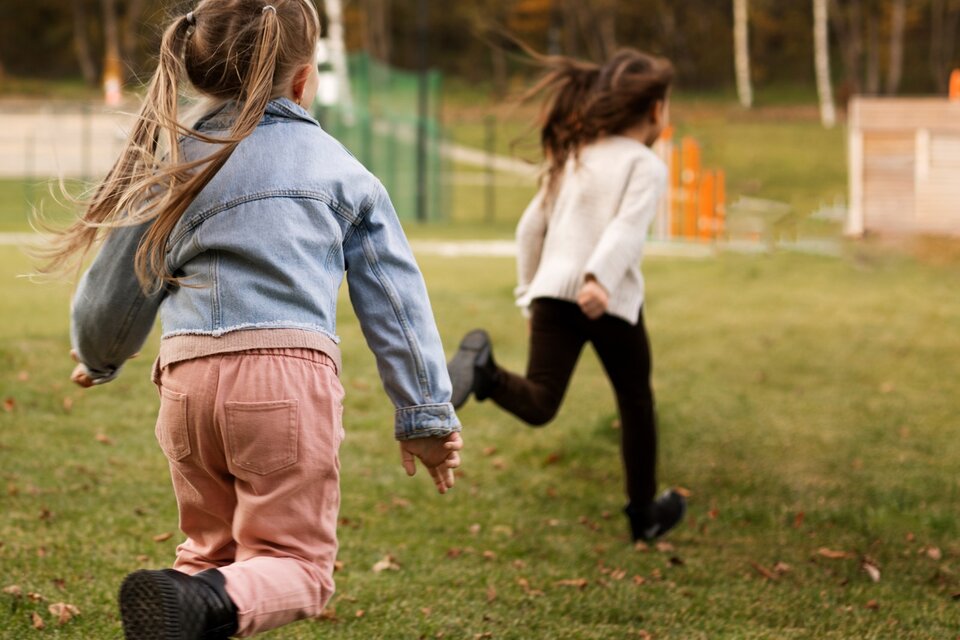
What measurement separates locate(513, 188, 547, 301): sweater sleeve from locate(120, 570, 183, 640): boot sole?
247 centimetres

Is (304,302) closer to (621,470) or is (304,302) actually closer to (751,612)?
(751,612)

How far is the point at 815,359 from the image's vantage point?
837 centimetres

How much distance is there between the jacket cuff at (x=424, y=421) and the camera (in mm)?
2701

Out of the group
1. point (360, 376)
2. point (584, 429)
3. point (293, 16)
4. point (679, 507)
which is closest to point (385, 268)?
point (293, 16)

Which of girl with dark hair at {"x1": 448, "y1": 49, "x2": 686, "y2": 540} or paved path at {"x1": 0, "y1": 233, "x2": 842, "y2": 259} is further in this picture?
paved path at {"x1": 0, "y1": 233, "x2": 842, "y2": 259}

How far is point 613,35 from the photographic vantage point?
53750mm

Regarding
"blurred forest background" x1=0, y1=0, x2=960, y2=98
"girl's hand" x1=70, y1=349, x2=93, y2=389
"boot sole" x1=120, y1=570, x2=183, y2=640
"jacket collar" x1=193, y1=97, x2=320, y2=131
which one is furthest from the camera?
"blurred forest background" x1=0, y1=0, x2=960, y2=98

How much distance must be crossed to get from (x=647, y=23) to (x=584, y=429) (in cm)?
5089

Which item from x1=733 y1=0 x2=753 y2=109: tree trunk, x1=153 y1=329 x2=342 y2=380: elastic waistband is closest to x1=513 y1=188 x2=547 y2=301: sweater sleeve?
x1=153 y1=329 x2=342 y2=380: elastic waistband

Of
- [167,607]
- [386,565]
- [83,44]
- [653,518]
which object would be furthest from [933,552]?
[83,44]

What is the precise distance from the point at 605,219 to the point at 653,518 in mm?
1080

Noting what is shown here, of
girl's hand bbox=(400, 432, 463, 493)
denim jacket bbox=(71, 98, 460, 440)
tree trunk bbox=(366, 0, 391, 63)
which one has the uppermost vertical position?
denim jacket bbox=(71, 98, 460, 440)

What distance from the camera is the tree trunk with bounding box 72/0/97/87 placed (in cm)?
5303

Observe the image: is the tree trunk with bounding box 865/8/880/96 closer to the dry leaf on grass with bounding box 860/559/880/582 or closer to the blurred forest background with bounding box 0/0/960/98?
the blurred forest background with bounding box 0/0/960/98
